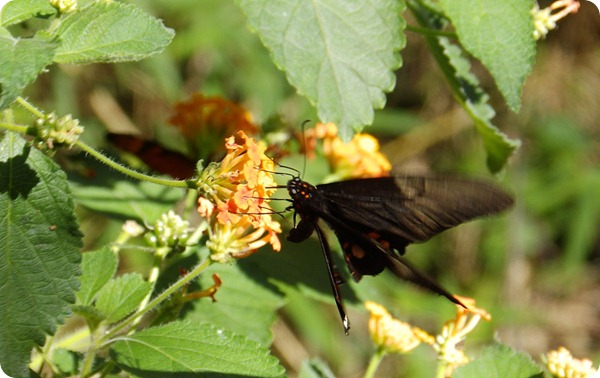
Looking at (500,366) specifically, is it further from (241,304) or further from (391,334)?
(241,304)

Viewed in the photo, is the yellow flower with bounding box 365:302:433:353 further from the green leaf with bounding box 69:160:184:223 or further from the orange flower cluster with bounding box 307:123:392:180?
the green leaf with bounding box 69:160:184:223

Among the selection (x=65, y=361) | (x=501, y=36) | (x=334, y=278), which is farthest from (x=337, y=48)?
(x=65, y=361)

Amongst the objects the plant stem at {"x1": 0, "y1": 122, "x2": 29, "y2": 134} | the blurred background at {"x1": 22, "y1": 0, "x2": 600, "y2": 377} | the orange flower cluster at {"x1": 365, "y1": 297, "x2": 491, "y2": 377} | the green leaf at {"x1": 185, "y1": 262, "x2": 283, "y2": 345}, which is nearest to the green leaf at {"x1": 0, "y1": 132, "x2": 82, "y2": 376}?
the plant stem at {"x1": 0, "y1": 122, "x2": 29, "y2": 134}

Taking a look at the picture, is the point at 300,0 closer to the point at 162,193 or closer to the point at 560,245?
the point at 162,193

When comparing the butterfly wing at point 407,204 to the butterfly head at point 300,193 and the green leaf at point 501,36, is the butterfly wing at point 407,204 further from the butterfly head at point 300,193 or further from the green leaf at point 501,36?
the green leaf at point 501,36

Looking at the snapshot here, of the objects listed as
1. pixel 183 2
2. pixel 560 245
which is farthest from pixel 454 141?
pixel 183 2

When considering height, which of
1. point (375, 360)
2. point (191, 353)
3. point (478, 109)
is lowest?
point (375, 360)
